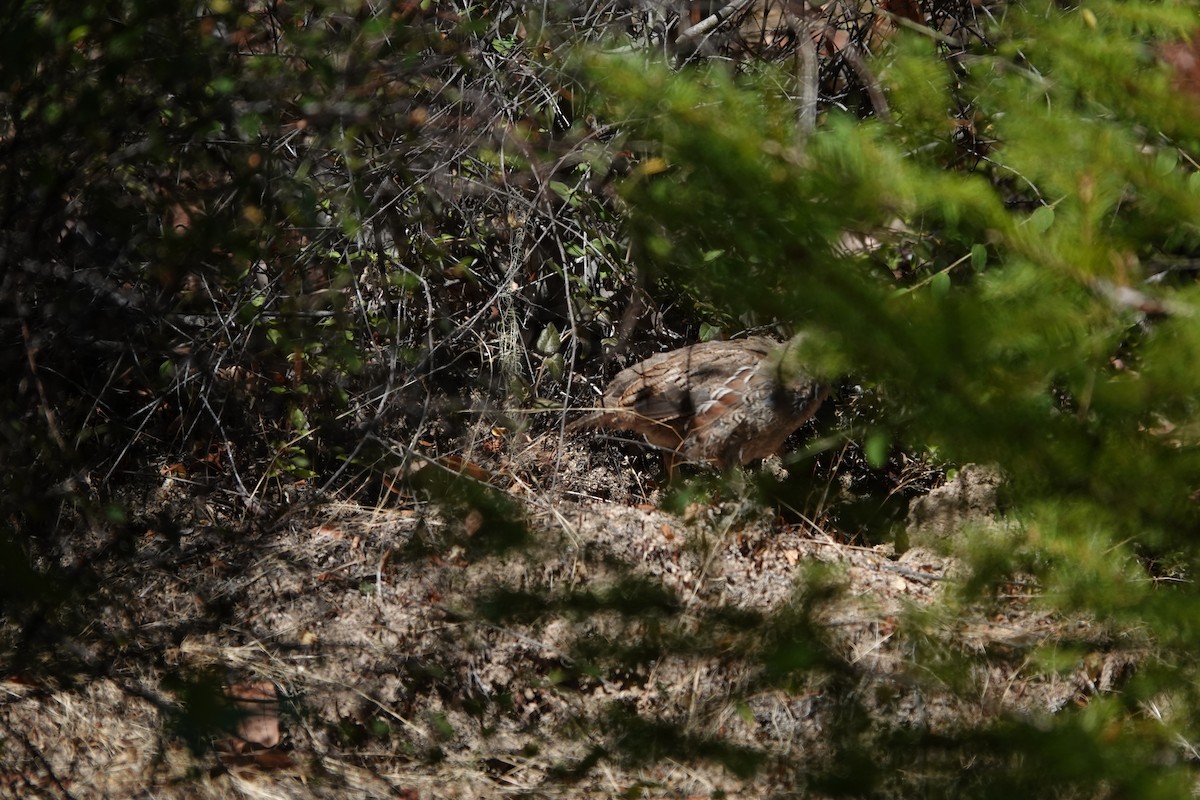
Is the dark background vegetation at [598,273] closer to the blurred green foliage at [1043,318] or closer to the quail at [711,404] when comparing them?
the blurred green foliage at [1043,318]

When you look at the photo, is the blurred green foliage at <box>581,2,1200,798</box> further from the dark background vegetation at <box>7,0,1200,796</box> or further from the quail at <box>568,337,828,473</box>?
the quail at <box>568,337,828,473</box>

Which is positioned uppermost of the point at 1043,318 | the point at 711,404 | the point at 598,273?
the point at 1043,318

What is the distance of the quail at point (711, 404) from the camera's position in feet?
14.3

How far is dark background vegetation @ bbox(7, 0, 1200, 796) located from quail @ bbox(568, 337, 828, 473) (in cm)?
22

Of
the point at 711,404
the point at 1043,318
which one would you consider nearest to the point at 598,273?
the point at 711,404

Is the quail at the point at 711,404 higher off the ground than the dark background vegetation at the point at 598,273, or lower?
lower

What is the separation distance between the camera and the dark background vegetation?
212cm

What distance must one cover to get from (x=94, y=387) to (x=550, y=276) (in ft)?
6.22

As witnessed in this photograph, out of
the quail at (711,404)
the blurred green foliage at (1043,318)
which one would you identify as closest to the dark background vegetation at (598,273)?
the blurred green foliage at (1043,318)

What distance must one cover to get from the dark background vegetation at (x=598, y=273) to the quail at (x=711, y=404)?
217 millimetres

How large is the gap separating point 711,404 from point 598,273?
0.89m

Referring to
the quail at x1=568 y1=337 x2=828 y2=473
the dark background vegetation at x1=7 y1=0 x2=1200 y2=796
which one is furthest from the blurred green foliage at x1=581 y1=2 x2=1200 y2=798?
the quail at x1=568 y1=337 x2=828 y2=473

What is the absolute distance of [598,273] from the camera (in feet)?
16.1

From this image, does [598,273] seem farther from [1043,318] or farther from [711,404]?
[1043,318]
